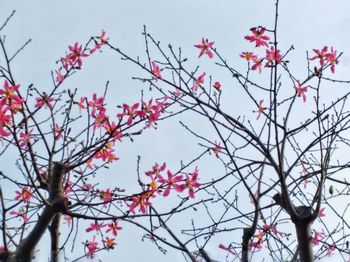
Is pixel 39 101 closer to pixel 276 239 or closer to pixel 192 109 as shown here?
pixel 192 109

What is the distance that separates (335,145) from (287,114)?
757mm

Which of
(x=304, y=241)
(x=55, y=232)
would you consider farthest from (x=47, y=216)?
(x=304, y=241)

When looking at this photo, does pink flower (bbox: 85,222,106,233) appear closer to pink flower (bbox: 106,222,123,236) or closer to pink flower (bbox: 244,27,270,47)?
pink flower (bbox: 106,222,123,236)

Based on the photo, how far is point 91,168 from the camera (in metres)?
4.59

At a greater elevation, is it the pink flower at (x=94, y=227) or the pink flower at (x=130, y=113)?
the pink flower at (x=130, y=113)

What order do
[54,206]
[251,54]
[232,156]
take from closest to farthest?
[54,206] → [232,156] → [251,54]

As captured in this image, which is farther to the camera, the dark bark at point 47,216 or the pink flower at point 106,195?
the pink flower at point 106,195

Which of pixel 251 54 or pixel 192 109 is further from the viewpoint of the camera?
pixel 251 54

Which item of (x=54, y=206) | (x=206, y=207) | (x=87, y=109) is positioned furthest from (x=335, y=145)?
(x=54, y=206)

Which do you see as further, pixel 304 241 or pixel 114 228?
pixel 114 228

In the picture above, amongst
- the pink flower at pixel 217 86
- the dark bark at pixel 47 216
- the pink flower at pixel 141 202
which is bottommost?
the dark bark at pixel 47 216

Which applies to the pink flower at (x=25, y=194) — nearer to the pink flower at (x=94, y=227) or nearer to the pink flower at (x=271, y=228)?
the pink flower at (x=94, y=227)

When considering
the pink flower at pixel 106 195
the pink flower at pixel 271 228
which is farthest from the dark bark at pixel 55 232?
the pink flower at pixel 271 228

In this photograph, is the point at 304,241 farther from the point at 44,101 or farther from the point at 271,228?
the point at 44,101
